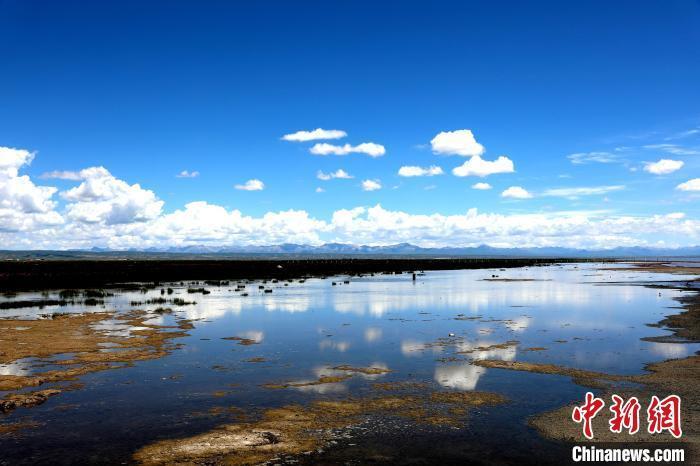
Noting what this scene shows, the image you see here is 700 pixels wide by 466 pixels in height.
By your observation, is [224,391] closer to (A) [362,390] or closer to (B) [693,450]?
(A) [362,390]

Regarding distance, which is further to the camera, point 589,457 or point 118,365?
point 118,365

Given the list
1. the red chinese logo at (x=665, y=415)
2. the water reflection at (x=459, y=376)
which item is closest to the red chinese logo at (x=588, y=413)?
the red chinese logo at (x=665, y=415)

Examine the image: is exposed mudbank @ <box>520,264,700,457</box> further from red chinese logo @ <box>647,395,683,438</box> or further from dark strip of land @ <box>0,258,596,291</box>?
dark strip of land @ <box>0,258,596,291</box>

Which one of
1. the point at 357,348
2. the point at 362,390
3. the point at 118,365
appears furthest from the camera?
the point at 357,348

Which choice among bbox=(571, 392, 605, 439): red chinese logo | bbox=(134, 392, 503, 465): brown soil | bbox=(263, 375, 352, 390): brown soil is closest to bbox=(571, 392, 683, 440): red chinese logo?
bbox=(571, 392, 605, 439): red chinese logo

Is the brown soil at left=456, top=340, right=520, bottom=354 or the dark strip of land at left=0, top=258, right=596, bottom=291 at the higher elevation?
the dark strip of land at left=0, top=258, right=596, bottom=291

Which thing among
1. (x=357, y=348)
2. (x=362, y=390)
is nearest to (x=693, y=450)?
(x=362, y=390)

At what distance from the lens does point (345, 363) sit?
21891 millimetres

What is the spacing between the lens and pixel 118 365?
21.2 m

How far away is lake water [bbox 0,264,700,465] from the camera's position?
1289 centimetres

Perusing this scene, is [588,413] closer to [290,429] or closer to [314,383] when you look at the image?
[290,429]

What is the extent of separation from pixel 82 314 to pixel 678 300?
52.7 meters

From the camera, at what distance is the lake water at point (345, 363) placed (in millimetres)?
12891

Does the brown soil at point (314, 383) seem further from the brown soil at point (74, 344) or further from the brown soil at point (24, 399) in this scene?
the brown soil at point (74, 344)
